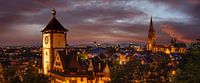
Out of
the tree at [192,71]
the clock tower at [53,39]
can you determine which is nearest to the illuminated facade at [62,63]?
the clock tower at [53,39]

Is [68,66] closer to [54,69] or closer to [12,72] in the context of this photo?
[54,69]

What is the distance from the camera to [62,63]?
58.3 metres

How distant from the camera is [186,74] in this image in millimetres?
23734

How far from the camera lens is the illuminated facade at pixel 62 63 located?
56.9m

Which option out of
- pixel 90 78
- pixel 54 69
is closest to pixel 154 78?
pixel 90 78

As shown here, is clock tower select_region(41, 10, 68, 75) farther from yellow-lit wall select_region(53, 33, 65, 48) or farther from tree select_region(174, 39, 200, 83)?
tree select_region(174, 39, 200, 83)

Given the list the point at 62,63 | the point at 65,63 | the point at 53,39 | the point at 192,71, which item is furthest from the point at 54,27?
the point at 192,71

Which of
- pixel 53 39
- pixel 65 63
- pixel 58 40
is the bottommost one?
pixel 65 63

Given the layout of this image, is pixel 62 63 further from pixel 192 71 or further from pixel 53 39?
pixel 192 71

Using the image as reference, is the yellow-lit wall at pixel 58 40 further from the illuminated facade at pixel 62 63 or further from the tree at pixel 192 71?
the tree at pixel 192 71

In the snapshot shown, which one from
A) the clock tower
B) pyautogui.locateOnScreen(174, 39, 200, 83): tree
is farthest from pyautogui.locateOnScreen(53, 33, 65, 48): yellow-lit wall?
pyautogui.locateOnScreen(174, 39, 200, 83): tree

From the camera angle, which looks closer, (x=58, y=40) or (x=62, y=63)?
(x=62, y=63)

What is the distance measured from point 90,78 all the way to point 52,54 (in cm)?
983

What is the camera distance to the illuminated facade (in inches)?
2239
